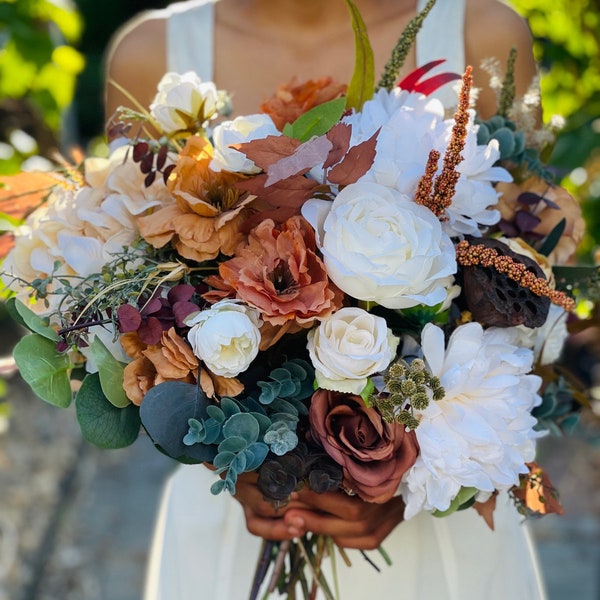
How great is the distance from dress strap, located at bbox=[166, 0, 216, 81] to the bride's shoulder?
21mm

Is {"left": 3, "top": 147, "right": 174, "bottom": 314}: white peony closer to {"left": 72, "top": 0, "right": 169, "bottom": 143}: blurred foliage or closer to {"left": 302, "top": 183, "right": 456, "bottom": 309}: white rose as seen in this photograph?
{"left": 302, "top": 183, "right": 456, "bottom": 309}: white rose

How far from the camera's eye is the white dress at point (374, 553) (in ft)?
5.29

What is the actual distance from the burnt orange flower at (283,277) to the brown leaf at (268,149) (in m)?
0.08

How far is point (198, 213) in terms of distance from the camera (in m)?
1.11

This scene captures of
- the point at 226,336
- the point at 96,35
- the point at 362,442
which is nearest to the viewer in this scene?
the point at 226,336

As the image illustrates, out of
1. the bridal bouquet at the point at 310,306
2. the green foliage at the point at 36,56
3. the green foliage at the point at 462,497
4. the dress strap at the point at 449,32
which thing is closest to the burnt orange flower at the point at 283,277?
the bridal bouquet at the point at 310,306

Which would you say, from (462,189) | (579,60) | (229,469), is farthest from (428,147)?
(579,60)

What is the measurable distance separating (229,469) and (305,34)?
3.65 ft

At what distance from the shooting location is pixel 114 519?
391 cm

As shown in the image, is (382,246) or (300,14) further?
(300,14)

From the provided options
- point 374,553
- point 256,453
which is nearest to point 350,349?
point 256,453

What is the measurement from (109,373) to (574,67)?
232cm

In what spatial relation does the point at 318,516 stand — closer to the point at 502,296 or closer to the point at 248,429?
the point at 248,429

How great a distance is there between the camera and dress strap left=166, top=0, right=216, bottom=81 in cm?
181
